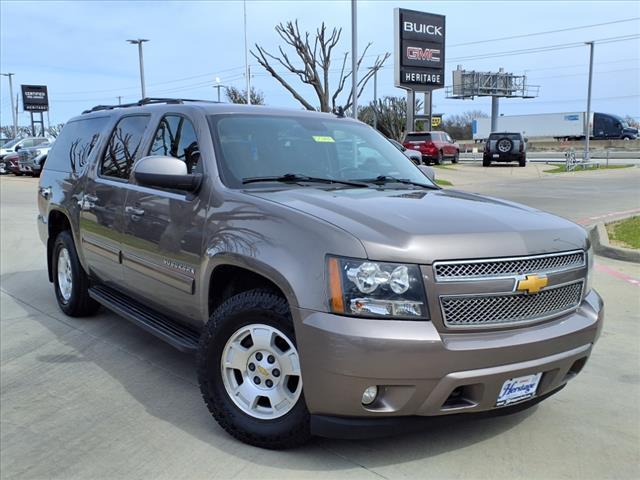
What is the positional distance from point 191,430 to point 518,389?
1.80 meters

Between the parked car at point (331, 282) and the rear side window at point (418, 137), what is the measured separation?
2741 cm

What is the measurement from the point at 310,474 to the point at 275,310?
0.81 metres

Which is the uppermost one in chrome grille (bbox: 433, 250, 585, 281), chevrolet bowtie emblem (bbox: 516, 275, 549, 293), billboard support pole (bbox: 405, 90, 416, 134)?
billboard support pole (bbox: 405, 90, 416, 134)

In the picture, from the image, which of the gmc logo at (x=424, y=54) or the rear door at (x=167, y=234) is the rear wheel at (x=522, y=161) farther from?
the rear door at (x=167, y=234)

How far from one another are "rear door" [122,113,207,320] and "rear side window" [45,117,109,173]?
48.3 inches

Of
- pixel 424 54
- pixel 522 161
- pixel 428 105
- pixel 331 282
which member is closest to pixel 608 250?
pixel 331 282

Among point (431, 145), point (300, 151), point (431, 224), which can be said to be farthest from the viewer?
point (431, 145)

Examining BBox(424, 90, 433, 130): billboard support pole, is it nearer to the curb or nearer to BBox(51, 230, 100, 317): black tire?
the curb

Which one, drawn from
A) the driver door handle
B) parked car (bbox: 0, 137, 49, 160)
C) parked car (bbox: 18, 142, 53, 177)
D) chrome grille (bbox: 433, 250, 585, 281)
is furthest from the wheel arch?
parked car (bbox: 0, 137, 49, 160)

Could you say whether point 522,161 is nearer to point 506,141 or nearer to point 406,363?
point 506,141

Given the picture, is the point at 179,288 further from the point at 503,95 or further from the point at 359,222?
the point at 503,95

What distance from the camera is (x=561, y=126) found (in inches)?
2790

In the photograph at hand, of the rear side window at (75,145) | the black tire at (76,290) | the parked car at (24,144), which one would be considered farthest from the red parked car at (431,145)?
the black tire at (76,290)

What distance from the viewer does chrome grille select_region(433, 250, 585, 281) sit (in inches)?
108
